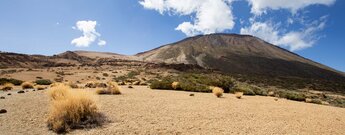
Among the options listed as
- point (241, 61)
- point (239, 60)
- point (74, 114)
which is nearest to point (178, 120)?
point (74, 114)

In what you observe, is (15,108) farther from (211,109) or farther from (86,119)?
Answer: (211,109)

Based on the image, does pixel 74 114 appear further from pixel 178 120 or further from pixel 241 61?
pixel 241 61

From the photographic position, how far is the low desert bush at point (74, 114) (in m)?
8.71

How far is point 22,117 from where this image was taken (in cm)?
975

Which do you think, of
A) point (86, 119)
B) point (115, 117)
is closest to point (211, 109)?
point (115, 117)

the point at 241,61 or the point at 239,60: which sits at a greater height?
the point at 239,60

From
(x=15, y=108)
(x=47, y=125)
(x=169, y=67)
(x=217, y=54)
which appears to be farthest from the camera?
(x=217, y=54)

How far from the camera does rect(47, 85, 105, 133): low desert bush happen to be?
343 inches

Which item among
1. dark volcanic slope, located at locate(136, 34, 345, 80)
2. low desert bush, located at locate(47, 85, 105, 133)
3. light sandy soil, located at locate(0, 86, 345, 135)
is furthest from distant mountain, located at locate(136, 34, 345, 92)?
low desert bush, located at locate(47, 85, 105, 133)

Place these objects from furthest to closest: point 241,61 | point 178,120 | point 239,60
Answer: point 239,60 < point 241,61 < point 178,120

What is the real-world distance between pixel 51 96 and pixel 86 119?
4.81m

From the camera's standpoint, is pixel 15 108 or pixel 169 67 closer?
pixel 15 108

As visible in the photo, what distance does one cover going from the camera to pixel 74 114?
926cm

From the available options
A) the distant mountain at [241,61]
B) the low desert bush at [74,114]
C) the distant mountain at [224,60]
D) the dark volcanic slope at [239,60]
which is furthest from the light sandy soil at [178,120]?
the dark volcanic slope at [239,60]
